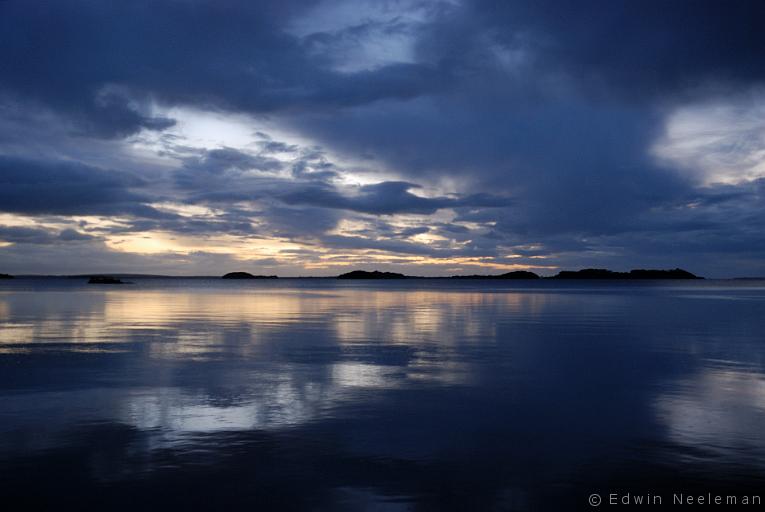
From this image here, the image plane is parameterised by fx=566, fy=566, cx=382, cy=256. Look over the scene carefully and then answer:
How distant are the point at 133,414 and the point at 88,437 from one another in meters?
2.01

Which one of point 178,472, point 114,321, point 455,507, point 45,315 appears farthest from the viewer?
point 45,315

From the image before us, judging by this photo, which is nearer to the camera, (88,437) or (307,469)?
(307,469)

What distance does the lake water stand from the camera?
986 centimetres

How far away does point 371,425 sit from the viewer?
13781 millimetres

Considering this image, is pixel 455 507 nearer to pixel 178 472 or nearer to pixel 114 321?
pixel 178 472

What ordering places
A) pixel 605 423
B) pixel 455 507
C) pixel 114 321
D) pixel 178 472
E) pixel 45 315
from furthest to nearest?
pixel 45 315 < pixel 114 321 < pixel 605 423 < pixel 178 472 < pixel 455 507

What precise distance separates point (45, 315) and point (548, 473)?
50.4 m

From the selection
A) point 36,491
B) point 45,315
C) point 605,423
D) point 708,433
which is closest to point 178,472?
point 36,491

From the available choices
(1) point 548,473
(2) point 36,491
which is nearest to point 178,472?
(2) point 36,491

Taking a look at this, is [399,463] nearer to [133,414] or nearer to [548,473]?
[548,473]

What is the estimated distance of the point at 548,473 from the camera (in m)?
10.7

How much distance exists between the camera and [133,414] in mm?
14625

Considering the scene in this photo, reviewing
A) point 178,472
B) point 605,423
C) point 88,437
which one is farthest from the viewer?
point 605,423

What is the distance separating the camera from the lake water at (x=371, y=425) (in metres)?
9.86
